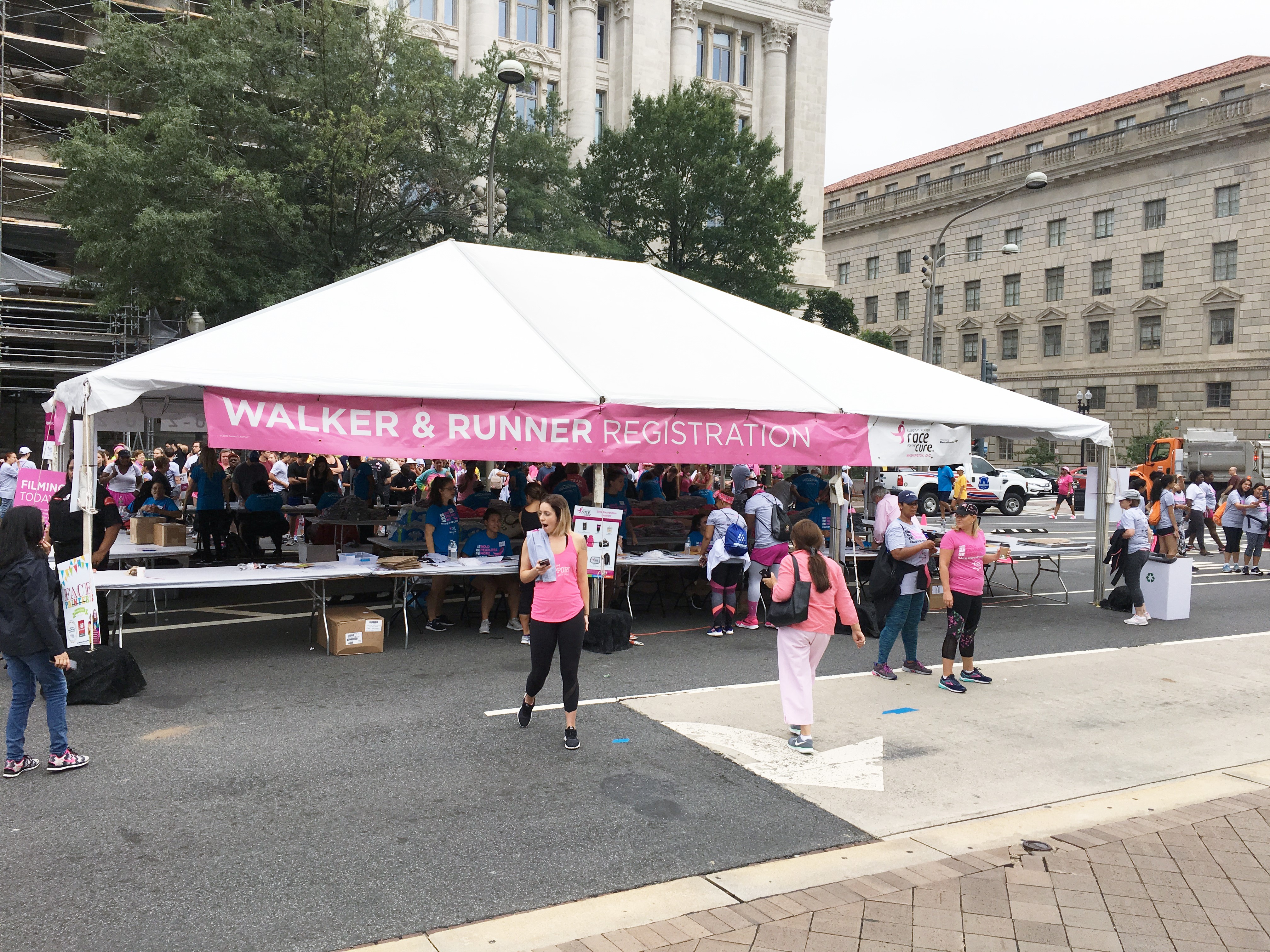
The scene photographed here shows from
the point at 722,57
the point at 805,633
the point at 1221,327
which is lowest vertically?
the point at 805,633

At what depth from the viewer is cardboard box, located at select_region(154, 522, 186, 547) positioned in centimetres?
1201

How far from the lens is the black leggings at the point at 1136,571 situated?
1230 cm

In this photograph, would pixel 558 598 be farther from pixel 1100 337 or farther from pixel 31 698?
pixel 1100 337

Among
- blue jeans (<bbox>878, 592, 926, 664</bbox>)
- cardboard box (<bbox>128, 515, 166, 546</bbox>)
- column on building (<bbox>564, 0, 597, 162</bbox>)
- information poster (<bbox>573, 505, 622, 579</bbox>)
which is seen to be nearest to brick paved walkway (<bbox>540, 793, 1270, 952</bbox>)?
blue jeans (<bbox>878, 592, 926, 664</bbox>)

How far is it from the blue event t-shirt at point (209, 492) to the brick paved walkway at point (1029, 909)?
11105 millimetres

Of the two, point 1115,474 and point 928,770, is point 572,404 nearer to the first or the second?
point 928,770

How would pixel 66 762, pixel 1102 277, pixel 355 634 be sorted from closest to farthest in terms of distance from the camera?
pixel 66 762 < pixel 355 634 < pixel 1102 277

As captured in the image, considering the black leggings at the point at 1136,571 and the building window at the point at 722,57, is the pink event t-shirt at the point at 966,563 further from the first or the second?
the building window at the point at 722,57

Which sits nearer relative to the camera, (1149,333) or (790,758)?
(790,758)

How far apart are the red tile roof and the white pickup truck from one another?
32.2 metres

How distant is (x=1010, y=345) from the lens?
58188 mm

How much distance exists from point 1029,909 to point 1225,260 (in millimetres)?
53201

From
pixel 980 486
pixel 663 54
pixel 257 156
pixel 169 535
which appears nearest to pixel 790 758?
pixel 169 535

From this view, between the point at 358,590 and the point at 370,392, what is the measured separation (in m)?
3.71
